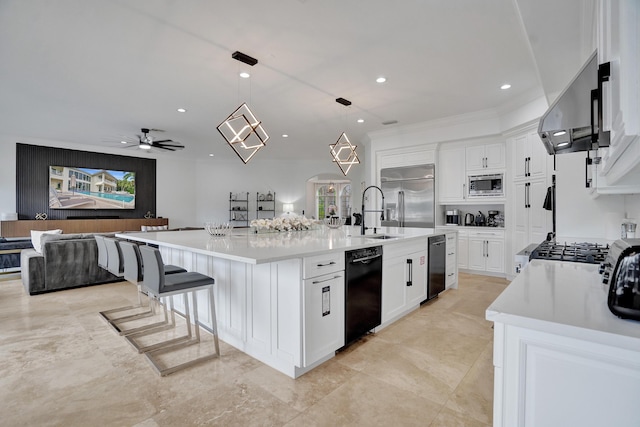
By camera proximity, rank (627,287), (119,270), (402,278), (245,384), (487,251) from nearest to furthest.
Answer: (627,287) → (245,384) → (119,270) → (402,278) → (487,251)

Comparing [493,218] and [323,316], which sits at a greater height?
[493,218]

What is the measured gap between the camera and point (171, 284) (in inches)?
90.6

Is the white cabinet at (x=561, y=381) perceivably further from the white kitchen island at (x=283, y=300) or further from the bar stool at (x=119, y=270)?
the bar stool at (x=119, y=270)

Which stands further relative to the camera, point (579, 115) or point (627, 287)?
point (579, 115)

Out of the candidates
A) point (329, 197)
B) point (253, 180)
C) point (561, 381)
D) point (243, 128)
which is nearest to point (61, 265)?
point (243, 128)

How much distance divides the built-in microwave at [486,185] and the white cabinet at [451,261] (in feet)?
5.08

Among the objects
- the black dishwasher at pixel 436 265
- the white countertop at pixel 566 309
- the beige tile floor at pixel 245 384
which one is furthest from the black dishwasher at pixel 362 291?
the white countertop at pixel 566 309

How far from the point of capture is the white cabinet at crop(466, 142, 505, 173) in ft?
17.8

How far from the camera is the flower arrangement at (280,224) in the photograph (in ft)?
11.5

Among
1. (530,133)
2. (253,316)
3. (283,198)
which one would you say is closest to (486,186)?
(530,133)

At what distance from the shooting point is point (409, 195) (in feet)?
20.7

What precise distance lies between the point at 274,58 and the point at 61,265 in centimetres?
424

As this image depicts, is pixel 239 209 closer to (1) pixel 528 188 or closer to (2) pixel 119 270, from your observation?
(2) pixel 119 270

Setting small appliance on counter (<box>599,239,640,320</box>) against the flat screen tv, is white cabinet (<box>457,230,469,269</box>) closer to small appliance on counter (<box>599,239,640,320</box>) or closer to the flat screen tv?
small appliance on counter (<box>599,239,640,320</box>)
